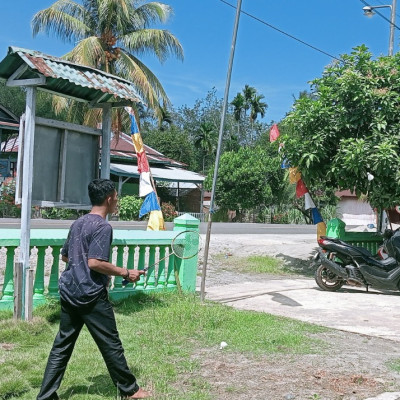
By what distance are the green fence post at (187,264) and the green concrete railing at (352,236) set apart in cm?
496

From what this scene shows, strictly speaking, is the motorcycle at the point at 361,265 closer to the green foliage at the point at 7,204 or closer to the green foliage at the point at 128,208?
the green foliage at the point at 7,204

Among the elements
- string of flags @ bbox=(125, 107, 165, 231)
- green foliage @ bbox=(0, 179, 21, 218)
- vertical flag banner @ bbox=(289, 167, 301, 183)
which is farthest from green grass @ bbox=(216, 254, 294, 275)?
green foliage @ bbox=(0, 179, 21, 218)

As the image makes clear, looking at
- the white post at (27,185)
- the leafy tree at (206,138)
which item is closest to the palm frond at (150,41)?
the white post at (27,185)

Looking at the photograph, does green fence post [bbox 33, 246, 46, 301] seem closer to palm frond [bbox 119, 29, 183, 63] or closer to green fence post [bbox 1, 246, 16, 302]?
green fence post [bbox 1, 246, 16, 302]

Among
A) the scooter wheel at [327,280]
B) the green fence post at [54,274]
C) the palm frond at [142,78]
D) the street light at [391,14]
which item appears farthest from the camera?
the palm frond at [142,78]

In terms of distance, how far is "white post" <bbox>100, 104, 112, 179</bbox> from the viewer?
22.2ft

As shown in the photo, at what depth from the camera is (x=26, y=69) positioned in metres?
5.88

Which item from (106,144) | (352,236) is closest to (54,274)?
(106,144)

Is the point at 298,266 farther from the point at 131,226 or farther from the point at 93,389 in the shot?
the point at 131,226

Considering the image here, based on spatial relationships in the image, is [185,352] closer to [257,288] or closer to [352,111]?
[257,288]

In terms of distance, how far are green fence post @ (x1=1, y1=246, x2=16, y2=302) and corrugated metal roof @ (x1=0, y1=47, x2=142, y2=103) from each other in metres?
1.90

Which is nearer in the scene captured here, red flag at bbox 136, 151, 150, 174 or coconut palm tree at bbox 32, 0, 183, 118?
red flag at bbox 136, 151, 150, 174

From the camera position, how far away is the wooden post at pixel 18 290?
225 inches

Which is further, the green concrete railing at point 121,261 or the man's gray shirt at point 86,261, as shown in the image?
the green concrete railing at point 121,261
